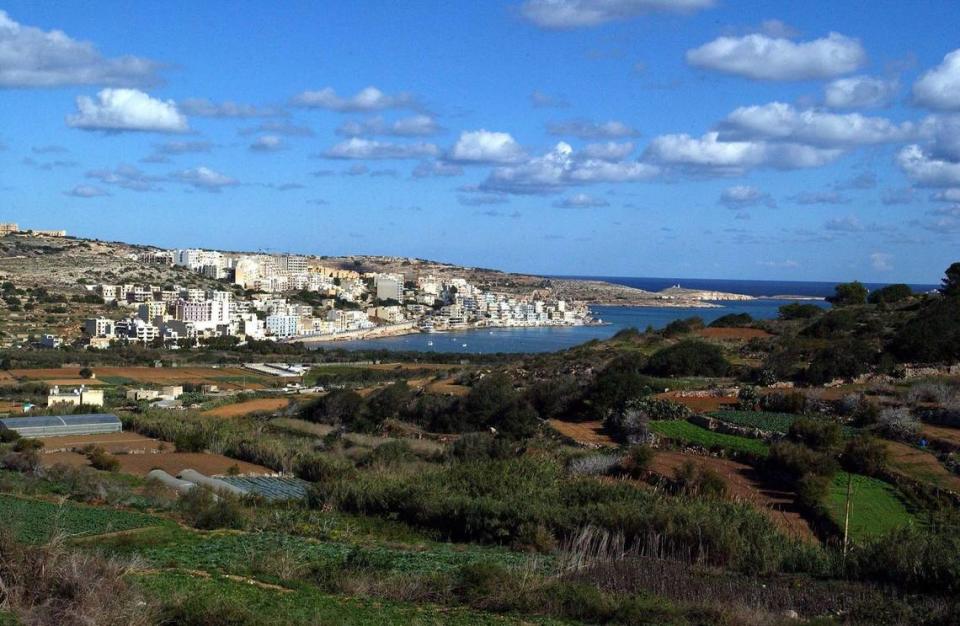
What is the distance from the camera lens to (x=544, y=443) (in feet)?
63.1

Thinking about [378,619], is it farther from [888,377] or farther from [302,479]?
[888,377]

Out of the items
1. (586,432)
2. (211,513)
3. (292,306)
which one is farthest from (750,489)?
(292,306)

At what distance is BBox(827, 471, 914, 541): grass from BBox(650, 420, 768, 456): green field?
2.13m

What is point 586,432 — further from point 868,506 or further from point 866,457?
point 868,506

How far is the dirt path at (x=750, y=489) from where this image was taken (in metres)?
11.7

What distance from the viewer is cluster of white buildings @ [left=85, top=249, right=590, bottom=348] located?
76.9 metres

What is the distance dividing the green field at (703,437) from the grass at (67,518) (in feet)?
30.5

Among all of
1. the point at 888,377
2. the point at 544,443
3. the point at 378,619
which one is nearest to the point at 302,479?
the point at 544,443

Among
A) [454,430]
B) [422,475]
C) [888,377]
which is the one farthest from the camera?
[454,430]

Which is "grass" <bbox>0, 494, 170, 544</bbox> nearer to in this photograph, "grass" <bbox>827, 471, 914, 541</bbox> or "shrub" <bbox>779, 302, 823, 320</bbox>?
"grass" <bbox>827, 471, 914, 541</bbox>

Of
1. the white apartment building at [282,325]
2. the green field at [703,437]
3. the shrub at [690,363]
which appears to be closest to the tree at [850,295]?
the shrub at [690,363]

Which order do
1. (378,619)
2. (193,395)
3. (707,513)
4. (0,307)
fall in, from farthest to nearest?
(0,307) → (193,395) → (707,513) → (378,619)

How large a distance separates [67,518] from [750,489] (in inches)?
366

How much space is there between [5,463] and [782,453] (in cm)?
1421
